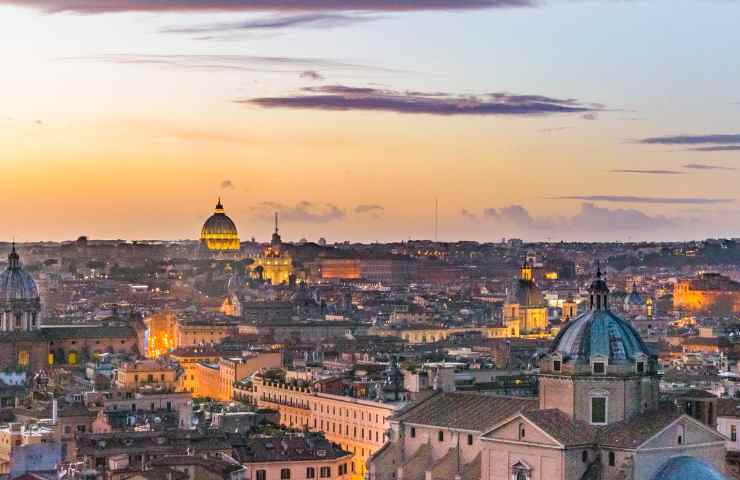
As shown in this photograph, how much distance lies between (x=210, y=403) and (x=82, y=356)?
29.5 meters

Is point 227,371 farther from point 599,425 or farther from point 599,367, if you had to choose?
point 599,425

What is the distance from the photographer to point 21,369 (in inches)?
4313

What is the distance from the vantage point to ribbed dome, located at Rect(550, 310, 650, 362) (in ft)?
160

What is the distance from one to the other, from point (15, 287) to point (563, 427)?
261 ft

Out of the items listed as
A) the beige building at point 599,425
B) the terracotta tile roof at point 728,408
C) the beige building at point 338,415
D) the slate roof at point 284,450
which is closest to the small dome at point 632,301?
the beige building at point 338,415

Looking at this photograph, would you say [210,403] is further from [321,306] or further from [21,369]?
[321,306]

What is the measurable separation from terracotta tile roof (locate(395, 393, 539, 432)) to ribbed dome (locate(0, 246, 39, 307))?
6949 cm

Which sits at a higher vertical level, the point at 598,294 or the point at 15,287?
the point at 15,287

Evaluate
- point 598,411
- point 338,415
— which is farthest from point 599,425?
point 338,415

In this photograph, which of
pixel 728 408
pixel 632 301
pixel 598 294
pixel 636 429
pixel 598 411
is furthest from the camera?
pixel 632 301

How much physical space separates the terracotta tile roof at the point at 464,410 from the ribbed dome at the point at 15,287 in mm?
69492

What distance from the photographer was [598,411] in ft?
159

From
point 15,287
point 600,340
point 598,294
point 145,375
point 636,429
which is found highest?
point 15,287

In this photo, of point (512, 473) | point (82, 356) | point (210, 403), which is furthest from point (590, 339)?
point (82, 356)
